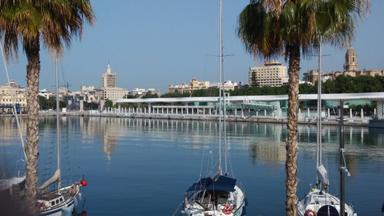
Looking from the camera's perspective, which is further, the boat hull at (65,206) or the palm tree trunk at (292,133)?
the boat hull at (65,206)

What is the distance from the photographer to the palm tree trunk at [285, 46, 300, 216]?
40.9 feet

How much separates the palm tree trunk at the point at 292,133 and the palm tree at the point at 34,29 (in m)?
5.58

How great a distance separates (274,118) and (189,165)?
110438mm

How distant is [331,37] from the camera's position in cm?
1216

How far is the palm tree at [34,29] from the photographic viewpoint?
40.8 ft

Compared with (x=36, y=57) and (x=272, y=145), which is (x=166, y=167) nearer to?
(x=272, y=145)

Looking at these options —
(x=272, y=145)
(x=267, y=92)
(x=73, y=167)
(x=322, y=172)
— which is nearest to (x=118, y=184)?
(x=73, y=167)

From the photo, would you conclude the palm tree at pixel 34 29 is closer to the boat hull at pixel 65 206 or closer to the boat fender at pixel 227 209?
the boat hull at pixel 65 206

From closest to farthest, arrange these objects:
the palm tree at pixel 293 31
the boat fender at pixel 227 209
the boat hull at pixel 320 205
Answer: the palm tree at pixel 293 31 → the boat hull at pixel 320 205 → the boat fender at pixel 227 209

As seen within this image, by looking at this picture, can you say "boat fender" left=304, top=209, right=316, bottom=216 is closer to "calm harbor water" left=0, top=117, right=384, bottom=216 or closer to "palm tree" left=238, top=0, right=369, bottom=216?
"calm harbor water" left=0, top=117, right=384, bottom=216

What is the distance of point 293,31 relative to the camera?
12.1m

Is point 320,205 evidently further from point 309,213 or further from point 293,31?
point 293,31

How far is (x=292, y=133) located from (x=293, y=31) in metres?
2.48

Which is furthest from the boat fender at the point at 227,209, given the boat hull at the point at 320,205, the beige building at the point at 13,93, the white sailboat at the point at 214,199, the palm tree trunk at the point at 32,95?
the palm tree trunk at the point at 32,95
